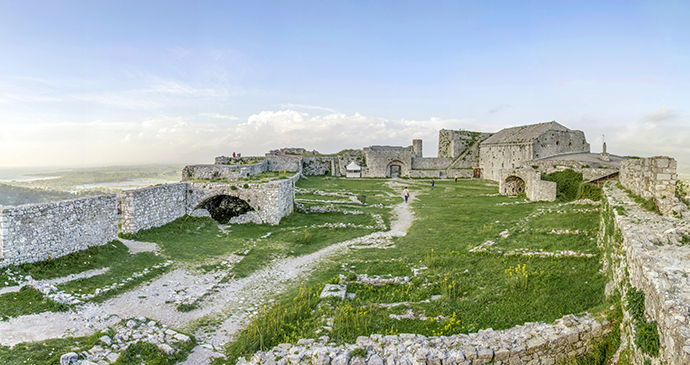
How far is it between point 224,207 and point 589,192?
72.1 feet

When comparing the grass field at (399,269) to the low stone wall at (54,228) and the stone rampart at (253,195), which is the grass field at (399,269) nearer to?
the low stone wall at (54,228)

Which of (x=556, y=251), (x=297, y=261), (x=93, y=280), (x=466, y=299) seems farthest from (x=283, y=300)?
(x=556, y=251)

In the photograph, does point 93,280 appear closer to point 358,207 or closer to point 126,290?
point 126,290

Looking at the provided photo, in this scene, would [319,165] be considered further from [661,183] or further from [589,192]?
[661,183]

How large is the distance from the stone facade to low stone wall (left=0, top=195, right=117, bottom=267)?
957 inches

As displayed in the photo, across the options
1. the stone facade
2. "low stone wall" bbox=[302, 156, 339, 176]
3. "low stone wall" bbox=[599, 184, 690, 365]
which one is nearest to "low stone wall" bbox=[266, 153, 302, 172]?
"low stone wall" bbox=[302, 156, 339, 176]

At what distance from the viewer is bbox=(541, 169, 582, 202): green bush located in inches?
883

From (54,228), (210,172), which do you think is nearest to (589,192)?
(54,228)

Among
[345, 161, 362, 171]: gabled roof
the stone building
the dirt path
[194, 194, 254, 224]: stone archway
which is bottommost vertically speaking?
the dirt path

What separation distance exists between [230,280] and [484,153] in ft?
144

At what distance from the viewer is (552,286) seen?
768 cm

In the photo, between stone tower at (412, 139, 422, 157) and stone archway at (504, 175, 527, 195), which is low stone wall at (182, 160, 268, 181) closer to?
stone archway at (504, 175, 527, 195)

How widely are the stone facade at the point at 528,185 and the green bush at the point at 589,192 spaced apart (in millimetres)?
1439

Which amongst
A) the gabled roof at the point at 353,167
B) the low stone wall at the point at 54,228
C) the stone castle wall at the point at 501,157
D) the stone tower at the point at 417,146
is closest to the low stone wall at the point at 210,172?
the low stone wall at the point at 54,228
